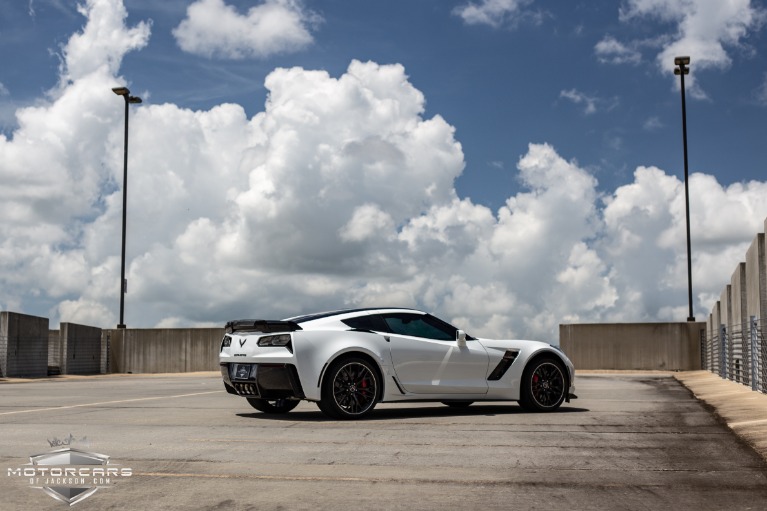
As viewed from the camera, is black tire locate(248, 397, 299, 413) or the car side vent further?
black tire locate(248, 397, 299, 413)

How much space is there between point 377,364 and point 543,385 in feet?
8.07

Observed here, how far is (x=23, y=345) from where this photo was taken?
35.9m

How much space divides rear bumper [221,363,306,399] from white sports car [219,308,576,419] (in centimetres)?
1

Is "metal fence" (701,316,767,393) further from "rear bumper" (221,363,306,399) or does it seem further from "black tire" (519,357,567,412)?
"rear bumper" (221,363,306,399)

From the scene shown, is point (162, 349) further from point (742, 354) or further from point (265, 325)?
point (265, 325)

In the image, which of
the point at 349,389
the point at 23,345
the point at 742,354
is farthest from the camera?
the point at 23,345

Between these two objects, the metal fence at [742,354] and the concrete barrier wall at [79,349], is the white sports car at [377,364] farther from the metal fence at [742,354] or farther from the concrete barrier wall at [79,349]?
the concrete barrier wall at [79,349]

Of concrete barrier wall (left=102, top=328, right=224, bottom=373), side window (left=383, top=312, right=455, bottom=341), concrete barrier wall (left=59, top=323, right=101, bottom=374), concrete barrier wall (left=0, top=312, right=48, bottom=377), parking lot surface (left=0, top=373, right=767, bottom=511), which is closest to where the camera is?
parking lot surface (left=0, top=373, right=767, bottom=511)

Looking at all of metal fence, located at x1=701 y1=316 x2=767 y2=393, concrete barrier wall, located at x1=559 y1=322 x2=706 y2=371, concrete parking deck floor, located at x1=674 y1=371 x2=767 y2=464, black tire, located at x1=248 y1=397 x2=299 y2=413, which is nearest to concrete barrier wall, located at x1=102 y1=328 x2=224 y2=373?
concrete barrier wall, located at x1=559 y1=322 x2=706 y2=371

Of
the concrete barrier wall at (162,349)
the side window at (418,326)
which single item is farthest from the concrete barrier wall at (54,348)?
the side window at (418,326)

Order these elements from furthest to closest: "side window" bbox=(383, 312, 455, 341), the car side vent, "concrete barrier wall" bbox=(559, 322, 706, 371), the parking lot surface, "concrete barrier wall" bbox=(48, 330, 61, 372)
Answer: "concrete barrier wall" bbox=(48, 330, 61, 372) < "concrete barrier wall" bbox=(559, 322, 706, 371) < the car side vent < "side window" bbox=(383, 312, 455, 341) < the parking lot surface

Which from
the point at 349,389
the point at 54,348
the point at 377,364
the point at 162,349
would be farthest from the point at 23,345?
the point at 377,364

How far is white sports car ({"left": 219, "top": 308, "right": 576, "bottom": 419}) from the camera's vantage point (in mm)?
10836

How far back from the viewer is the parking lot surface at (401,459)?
18.9ft
